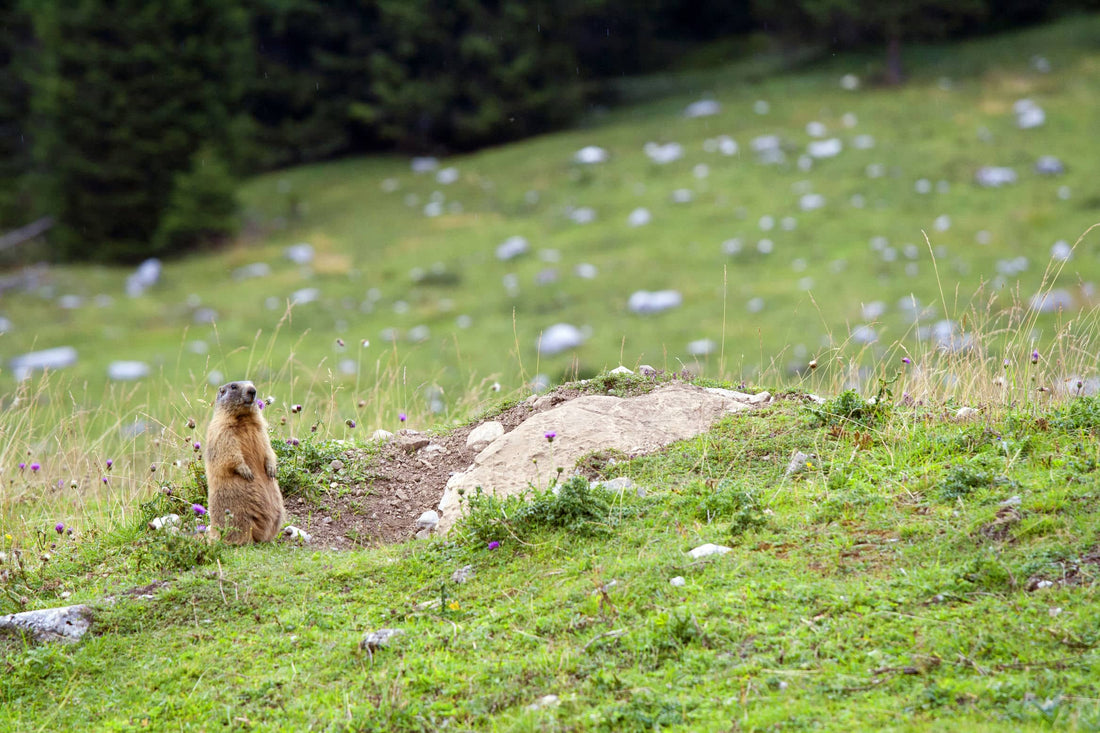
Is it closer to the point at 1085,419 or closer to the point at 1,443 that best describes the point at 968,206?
the point at 1085,419

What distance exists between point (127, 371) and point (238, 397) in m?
14.5

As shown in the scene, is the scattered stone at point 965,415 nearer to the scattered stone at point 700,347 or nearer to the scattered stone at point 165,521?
the scattered stone at point 165,521

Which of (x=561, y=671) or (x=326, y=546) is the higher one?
(x=561, y=671)

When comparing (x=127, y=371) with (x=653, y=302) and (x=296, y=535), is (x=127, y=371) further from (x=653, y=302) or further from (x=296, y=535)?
(x=296, y=535)

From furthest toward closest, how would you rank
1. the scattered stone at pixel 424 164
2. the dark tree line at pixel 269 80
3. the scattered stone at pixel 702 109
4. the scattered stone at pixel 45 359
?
the scattered stone at pixel 424 164 < the scattered stone at pixel 702 109 < the dark tree line at pixel 269 80 < the scattered stone at pixel 45 359

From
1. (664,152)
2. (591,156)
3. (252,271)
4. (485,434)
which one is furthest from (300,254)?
(485,434)

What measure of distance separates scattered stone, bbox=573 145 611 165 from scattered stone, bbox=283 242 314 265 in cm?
803

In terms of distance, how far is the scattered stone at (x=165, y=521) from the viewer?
5.31m

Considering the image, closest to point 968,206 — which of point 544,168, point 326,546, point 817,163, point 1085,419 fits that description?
point 817,163

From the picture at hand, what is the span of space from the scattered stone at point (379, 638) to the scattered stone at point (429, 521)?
1.20 m

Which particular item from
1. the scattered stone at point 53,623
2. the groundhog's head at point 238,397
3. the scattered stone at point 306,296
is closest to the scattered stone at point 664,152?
the scattered stone at point 306,296

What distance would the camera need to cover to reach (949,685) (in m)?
3.42

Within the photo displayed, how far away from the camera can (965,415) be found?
Result: 5.64 meters

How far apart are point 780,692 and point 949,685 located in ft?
1.89
